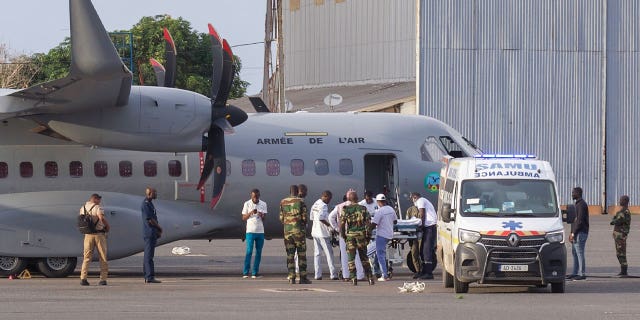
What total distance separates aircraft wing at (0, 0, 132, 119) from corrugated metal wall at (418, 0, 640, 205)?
1195 inches

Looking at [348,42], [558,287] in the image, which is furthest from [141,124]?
[348,42]

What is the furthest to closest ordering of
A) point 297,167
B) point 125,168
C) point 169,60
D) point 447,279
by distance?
point 297,167, point 169,60, point 125,168, point 447,279

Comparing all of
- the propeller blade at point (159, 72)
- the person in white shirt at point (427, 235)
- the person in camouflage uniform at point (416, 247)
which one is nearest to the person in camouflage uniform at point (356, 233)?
the person in white shirt at point (427, 235)

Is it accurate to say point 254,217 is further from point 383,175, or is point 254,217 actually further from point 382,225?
point 383,175

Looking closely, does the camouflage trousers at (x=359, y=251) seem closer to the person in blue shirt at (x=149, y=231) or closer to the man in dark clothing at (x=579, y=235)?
the person in blue shirt at (x=149, y=231)

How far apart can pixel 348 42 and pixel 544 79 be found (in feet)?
67.6

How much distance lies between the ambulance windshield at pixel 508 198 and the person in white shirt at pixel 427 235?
3125 mm

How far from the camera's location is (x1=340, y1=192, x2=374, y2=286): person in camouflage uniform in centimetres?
2238

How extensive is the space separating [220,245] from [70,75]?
16941mm

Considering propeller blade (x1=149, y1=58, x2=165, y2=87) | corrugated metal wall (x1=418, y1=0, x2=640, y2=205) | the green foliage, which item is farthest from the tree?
propeller blade (x1=149, y1=58, x2=165, y2=87)

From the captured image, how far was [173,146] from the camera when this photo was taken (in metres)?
23.5

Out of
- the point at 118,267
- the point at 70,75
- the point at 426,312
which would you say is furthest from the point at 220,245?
the point at 426,312

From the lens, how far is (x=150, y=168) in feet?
82.2

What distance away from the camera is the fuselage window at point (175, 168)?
25.2 meters
